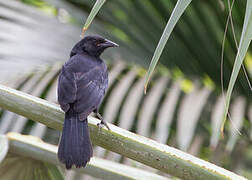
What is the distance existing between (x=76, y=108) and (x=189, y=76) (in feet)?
3.27

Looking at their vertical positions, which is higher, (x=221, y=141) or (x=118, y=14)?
(x=118, y=14)

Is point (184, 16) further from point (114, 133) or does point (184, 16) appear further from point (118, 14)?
point (114, 133)

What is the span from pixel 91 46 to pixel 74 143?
1.22m

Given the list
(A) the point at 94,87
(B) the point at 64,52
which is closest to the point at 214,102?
(A) the point at 94,87

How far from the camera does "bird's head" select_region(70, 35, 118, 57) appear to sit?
3.00 metres

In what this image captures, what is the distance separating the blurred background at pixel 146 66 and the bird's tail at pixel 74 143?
0.37 meters

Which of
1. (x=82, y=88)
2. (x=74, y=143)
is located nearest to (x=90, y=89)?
(x=82, y=88)

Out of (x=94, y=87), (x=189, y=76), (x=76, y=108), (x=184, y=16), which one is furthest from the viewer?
(x=189, y=76)

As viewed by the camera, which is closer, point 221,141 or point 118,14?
point 221,141

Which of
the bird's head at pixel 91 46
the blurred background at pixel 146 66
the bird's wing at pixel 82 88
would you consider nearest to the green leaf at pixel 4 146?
the bird's wing at pixel 82 88

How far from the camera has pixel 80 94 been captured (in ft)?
7.87

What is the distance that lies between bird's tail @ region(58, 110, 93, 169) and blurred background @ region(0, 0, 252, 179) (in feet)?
1.23

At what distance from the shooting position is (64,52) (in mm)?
3064

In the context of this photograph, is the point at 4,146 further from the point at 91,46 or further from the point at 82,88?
the point at 91,46
